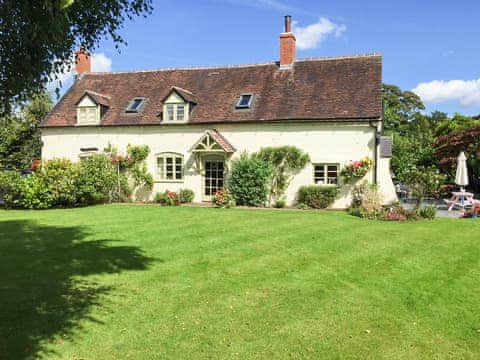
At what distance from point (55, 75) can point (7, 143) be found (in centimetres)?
3069

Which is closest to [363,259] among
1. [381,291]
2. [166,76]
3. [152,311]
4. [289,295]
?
[381,291]

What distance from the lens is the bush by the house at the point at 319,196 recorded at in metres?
19.8

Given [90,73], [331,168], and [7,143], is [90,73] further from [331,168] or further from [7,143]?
[331,168]

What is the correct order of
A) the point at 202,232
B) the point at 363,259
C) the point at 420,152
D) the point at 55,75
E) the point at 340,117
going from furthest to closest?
1. the point at 420,152
2. the point at 340,117
3. the point at 202,232
4. the point at 363,259
5. the point at 55,75

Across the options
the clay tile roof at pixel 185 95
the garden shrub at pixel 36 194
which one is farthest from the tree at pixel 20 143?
the clay tile roof at pixel 185 95

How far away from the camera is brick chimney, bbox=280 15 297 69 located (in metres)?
22.7

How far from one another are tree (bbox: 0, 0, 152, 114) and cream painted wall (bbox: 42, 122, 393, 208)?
14596mm

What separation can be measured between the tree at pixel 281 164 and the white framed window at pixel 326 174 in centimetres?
66

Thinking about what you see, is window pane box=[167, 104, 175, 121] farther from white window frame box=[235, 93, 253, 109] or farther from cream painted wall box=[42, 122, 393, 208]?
white window frame box=[235, 93, 253, 109]

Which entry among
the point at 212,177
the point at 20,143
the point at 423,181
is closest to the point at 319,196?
the point at 423,181

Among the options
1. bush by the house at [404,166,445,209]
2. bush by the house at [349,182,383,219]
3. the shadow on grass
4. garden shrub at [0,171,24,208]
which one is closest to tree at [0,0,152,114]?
the shadow on grass

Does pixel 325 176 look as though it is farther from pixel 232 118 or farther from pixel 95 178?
pixel 95 178

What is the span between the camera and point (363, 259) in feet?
31.5

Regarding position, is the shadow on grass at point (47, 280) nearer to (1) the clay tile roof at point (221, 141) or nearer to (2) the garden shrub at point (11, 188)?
(2) the garden shrub at point (11, 188)
